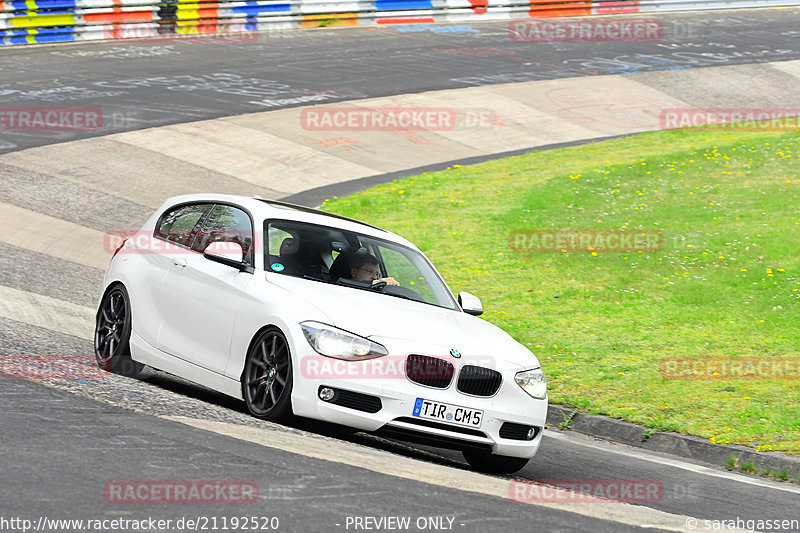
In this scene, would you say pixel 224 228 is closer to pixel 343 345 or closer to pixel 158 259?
pixel 158 259

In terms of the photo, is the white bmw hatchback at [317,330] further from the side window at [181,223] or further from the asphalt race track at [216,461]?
the asphalt race track at [216,461]

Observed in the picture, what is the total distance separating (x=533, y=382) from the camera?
7898 mm

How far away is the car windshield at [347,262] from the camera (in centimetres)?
846

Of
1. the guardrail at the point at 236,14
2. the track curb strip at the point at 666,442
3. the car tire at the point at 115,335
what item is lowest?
the track curb strip at the point at 666,442

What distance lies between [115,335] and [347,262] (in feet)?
7.67

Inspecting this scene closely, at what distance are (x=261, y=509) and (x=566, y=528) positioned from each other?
1.60 metres

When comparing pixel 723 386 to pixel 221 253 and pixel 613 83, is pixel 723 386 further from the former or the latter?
pixel 613 83

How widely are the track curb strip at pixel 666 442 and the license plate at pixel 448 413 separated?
9.10ft

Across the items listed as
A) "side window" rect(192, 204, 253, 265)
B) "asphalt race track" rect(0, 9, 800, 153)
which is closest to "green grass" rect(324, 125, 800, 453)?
"side window" rect(192, 204, 253, 265)

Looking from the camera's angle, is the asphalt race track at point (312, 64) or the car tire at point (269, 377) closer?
the car tire at point (269, 377)

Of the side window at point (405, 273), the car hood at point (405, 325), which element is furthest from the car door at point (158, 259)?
the side window at point (405, 273)

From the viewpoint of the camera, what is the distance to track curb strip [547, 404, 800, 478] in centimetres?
898

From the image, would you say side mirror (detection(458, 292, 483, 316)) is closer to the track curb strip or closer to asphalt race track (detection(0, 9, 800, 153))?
the track curb strip

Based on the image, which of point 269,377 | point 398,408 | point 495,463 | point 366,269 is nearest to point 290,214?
point 366,269
